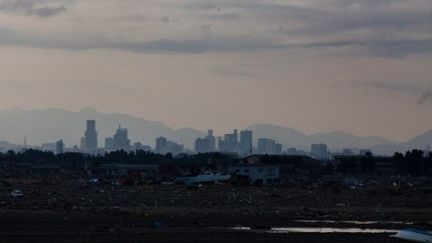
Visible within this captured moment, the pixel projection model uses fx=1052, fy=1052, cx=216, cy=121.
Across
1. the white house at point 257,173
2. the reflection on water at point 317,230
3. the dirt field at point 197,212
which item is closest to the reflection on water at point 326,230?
the reflection on water at point 317,230

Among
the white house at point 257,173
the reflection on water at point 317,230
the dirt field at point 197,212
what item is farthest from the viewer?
the white house at point 257,173

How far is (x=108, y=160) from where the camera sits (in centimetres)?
17700

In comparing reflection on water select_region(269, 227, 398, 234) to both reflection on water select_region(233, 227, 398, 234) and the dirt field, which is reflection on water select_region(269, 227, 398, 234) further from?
the dirt field

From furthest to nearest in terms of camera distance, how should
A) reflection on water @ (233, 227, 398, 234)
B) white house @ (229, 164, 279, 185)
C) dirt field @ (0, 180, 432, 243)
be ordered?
white house @ (229, 164, 279, 185), reflection on water @ (233, 227, 398, 234), dirt field @ (0, 180, 432, 243)

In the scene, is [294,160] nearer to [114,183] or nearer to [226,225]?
[114,183]

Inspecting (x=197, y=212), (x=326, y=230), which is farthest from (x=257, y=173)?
(x=326, y=230)

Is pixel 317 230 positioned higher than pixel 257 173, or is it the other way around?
pixel 257 173

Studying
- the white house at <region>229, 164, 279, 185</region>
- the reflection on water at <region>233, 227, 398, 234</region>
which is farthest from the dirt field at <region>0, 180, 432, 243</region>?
the white house at <region>229, 164, 279, 185</region>

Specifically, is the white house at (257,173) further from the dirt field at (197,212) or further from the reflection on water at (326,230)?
the reflection on water at (326,230)

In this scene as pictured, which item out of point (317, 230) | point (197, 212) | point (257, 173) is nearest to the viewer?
point (317, 230)

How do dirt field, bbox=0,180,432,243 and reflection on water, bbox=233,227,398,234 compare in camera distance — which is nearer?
dirt field, bbox=0,180,432,243

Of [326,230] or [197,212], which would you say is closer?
[326,230]

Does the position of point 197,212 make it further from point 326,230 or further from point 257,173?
point 257,173

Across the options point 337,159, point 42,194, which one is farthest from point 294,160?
point 42,194
